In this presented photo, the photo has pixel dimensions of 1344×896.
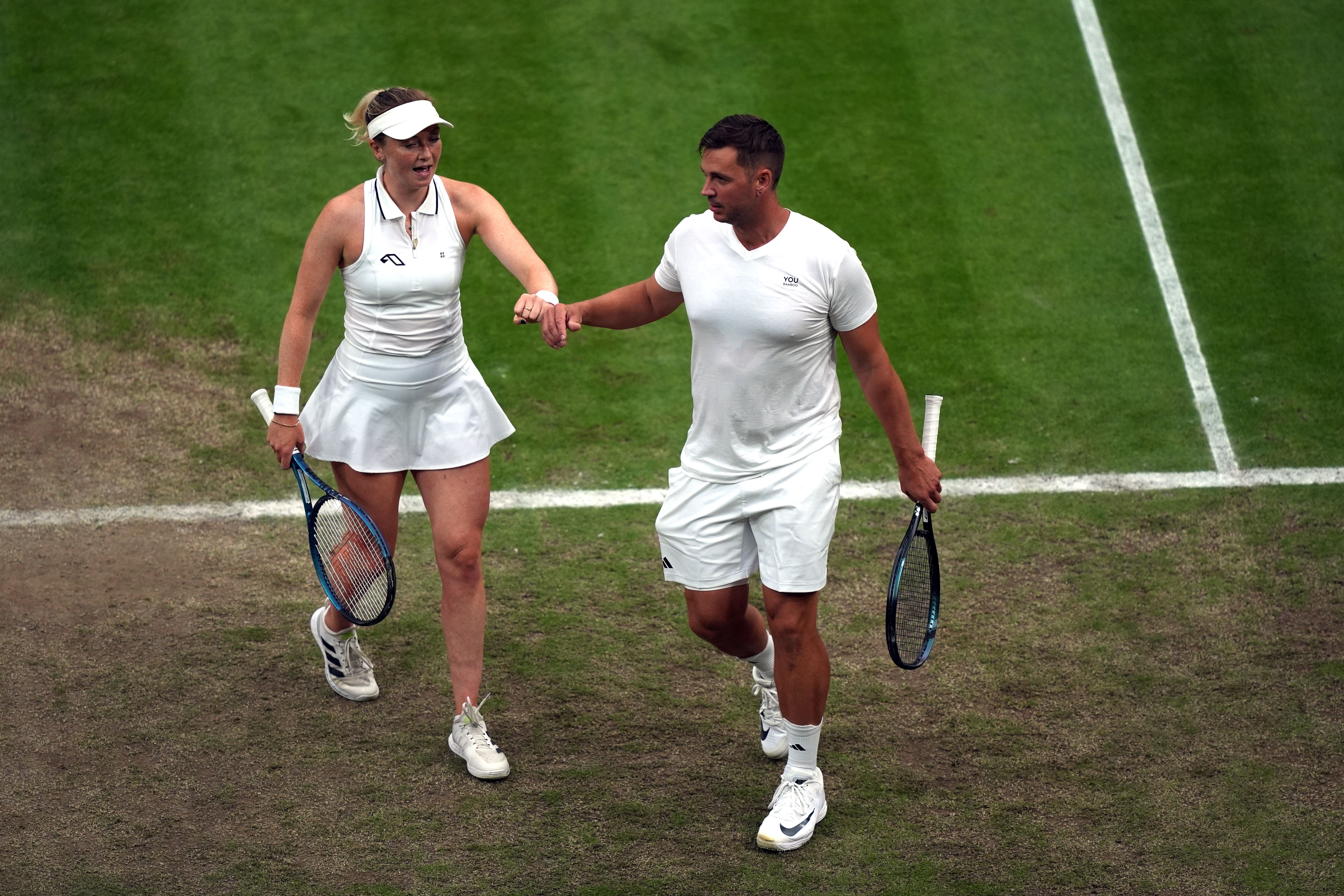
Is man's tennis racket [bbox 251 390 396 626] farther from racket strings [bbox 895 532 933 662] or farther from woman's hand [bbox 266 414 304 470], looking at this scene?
racket strings [bbox 895 532 933 662]

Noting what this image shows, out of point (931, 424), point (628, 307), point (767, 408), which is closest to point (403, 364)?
point (628, 307)

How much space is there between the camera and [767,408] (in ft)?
17.3

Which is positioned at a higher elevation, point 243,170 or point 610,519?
point 243,170

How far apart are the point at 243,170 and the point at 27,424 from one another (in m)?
2.45

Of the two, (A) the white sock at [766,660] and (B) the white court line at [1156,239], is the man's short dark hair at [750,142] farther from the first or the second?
(B) the white court line at [1156,239]

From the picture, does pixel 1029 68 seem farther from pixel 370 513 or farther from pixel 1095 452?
pixel 370 513

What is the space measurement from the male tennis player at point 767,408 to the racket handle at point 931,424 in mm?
110

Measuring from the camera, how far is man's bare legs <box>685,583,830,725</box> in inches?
209

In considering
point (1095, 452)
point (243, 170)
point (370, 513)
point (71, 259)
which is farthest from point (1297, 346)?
point (71, 259)

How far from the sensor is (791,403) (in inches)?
208

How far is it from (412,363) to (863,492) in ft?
9.87

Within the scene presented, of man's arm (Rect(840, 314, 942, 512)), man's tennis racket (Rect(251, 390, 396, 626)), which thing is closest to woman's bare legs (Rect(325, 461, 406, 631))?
man's tennis racket (Rect(251, 390, 396, 626))

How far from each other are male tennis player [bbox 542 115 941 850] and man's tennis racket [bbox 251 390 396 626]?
1.09 meters

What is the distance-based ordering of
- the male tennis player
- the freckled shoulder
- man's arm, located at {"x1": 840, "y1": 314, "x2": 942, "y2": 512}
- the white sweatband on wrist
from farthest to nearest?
the freckled shoulder < the white sweatband on wrist < man's arm, located at {"x1": 840, "y1": 314, "x2": 942, "y2": 512} < the male tennis player
